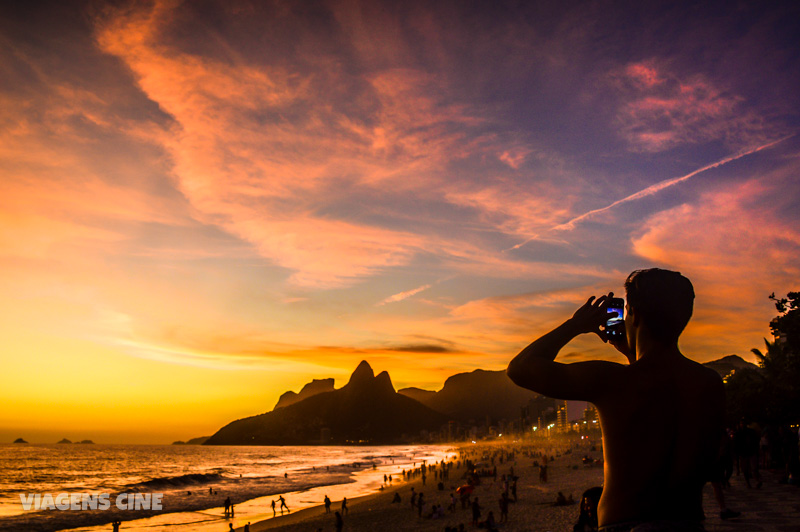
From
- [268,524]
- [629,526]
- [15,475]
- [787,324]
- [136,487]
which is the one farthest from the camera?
[15,475]

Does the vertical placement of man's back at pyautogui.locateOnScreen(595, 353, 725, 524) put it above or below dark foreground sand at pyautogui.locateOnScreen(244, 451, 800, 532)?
above

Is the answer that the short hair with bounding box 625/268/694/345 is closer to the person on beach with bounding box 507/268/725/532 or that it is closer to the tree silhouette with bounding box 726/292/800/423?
the person on beach with bounding box 507/268/725/532

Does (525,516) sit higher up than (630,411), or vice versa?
(630,411)

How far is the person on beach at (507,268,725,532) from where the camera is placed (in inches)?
60.6

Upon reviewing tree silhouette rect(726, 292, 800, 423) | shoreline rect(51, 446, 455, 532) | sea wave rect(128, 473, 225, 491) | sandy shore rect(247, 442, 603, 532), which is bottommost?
sea wave rect(128, 473, 225, 491)

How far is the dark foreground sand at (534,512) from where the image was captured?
9805 mm

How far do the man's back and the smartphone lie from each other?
0.85ft

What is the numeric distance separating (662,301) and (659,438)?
1.51 ft

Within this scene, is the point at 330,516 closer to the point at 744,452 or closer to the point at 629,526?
the point at 744,452

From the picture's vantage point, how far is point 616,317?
185cm

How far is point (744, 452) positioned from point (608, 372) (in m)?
16.4

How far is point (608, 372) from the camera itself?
1578mm

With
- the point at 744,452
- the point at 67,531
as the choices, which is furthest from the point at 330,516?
the point at 744,452

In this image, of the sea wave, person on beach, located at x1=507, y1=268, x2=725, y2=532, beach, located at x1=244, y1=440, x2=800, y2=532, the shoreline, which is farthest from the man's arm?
the sea wave
